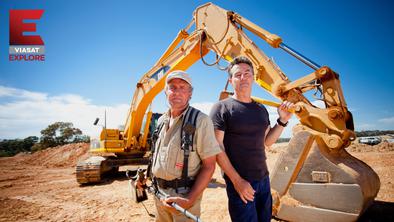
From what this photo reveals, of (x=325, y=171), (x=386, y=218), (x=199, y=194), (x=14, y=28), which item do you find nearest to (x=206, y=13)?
(x=325, y=171)

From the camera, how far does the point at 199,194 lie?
5.26ft

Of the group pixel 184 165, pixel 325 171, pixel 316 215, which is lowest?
pixel 316 215

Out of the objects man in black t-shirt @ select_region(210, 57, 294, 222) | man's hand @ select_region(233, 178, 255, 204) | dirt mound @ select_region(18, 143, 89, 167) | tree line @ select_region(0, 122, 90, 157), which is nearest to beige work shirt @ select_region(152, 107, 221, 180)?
man in black t-shirt @ select_region(210, 57, 294, 222)

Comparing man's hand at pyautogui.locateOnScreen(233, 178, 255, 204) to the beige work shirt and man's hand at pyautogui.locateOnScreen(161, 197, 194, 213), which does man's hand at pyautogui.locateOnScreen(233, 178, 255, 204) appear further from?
man's hand at pyautogui.locateOnScreen(161, 197, 194, 213)

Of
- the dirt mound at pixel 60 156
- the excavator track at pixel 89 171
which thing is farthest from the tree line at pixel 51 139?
the excavator track at pixel 89 171

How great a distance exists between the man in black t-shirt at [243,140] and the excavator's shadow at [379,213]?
2.34 meters

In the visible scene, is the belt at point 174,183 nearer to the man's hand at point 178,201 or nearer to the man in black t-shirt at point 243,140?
the man's hand at point 178,201

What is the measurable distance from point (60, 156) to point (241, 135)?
2161 cm

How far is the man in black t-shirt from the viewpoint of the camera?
175 centimetres

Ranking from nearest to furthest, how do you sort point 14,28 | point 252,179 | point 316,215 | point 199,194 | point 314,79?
point 199,194 → point 252,179 → point 316,215 → point 314,79 → point 14,28

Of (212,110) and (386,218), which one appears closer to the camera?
(212,110)

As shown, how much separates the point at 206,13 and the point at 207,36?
60 cm

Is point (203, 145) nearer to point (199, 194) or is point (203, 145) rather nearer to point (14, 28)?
point (199, 194)

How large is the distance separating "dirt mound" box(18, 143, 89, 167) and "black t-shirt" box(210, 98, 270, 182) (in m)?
18.6
